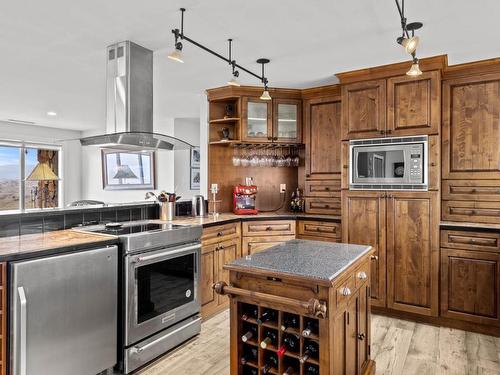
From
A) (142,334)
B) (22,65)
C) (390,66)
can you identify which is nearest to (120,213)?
(142,334)

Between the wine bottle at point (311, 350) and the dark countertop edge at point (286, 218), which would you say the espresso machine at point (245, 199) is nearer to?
the dark countertop edge at point (286, 218)

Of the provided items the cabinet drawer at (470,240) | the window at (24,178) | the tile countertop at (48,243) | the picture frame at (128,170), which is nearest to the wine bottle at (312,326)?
the tile countertop at (48,243)

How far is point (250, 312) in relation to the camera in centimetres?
176

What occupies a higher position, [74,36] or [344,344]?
[74,36]

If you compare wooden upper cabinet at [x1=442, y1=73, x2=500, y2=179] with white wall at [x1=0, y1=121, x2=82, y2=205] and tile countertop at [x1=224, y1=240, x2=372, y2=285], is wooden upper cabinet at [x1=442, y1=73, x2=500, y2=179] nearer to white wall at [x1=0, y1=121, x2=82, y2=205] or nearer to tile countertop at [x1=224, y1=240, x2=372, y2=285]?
tile countertop at [x1=224, y1=240, x2=372, y2=285]

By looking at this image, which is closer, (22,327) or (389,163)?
(22,327)

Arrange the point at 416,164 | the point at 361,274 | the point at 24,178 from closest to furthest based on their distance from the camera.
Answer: the point at 361,274 → the point at 416,164 → the point at 24,178

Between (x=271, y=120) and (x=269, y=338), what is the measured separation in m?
2.87

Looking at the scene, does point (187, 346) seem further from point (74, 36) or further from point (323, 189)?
point (74, 36)

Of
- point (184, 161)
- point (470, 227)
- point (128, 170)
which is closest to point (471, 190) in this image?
point (470, 227)

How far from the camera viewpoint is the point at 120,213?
313cm

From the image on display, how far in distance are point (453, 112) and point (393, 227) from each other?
4.12 ft

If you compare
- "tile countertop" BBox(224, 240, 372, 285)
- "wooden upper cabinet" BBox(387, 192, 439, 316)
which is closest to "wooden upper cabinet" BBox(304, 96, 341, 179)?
"wooden upper cabinet" BBox(387, 192, 439, 316)

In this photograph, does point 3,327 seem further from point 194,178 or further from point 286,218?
point 194,178
